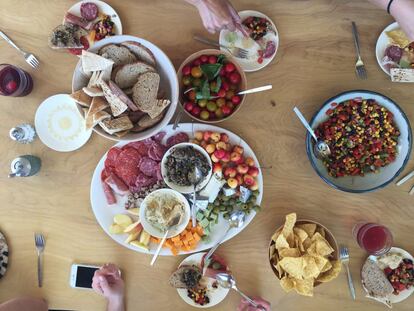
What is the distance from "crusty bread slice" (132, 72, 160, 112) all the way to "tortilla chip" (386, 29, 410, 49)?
843mm

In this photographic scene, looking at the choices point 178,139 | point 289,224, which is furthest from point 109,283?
point 289,224

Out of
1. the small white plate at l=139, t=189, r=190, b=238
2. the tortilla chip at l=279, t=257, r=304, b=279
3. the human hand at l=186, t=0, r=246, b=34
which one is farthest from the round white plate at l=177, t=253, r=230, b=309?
the human hand at l=186, t=0, r=246, b=34

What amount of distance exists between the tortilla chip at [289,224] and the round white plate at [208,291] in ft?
1.02

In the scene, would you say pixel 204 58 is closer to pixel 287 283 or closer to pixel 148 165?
pixel 148 165

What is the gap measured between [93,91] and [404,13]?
1.01 metres

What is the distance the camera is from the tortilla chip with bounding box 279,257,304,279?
1.20 m

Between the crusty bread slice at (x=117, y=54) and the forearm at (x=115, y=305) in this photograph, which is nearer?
the crusty bread slice at (x=117, y=54)

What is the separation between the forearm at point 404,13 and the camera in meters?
1.15

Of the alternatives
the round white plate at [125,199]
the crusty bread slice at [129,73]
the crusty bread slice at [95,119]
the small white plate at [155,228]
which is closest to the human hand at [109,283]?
the round white plate at [125,199]

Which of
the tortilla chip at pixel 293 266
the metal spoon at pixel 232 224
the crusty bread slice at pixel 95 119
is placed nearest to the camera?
the crusty bread slice at pixel 95 119

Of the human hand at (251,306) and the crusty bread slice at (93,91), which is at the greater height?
the crusty bread slice at (93,91)

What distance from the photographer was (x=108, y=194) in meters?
1.34

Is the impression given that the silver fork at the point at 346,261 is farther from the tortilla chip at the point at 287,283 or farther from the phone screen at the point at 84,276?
the phone screen at the point at 84,276

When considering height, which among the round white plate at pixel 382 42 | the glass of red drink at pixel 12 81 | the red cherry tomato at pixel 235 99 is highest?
the round white plate at pixel 382 42
